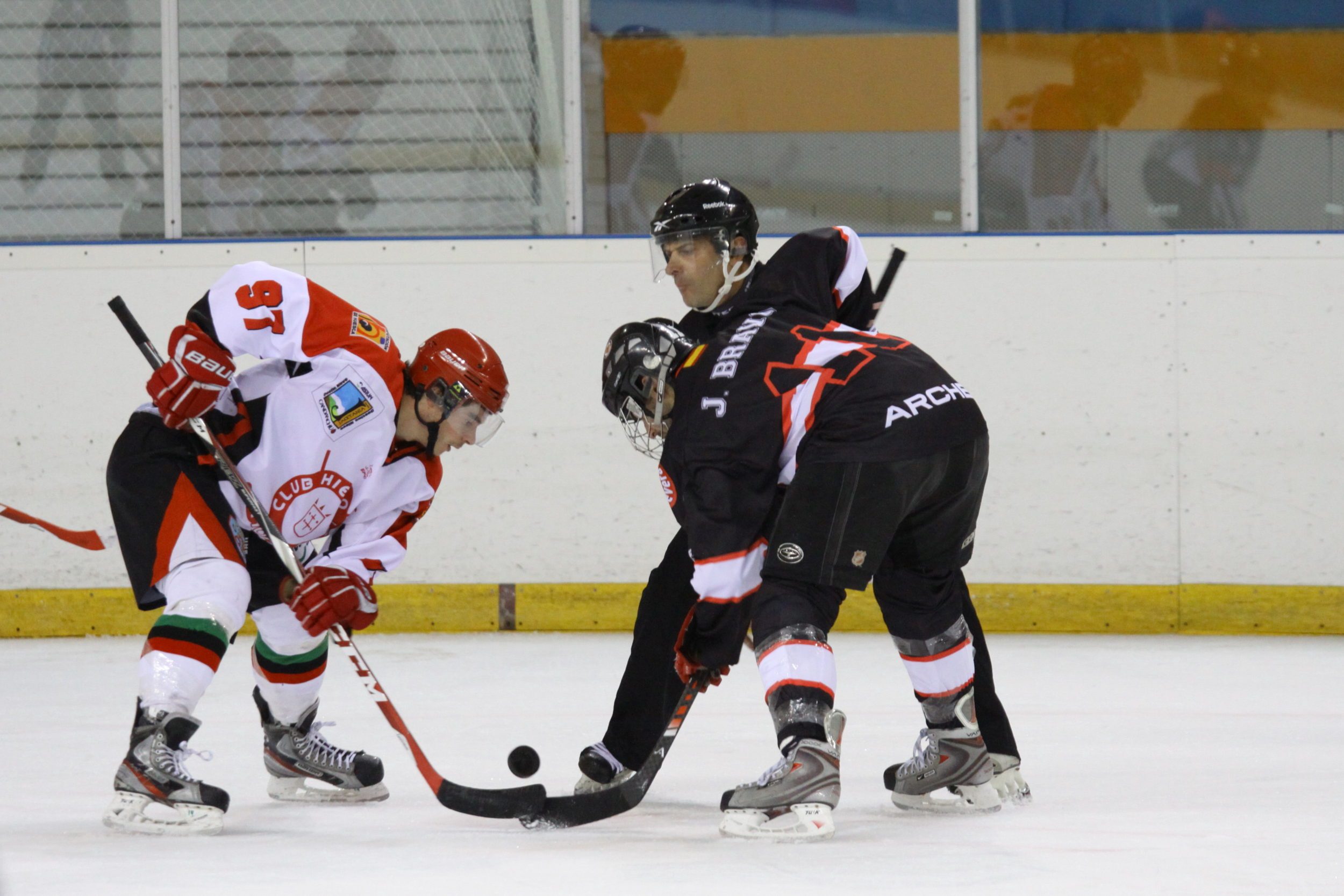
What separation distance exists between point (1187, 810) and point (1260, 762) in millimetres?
487

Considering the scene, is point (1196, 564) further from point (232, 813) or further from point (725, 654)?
point (232, 813)

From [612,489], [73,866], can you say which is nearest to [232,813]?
[73,866]

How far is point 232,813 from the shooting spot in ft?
8.29

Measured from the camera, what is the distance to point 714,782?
9.14 feet

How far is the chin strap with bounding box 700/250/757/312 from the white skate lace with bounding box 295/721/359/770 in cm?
96

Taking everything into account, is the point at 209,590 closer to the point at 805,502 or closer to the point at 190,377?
the point at 190,377

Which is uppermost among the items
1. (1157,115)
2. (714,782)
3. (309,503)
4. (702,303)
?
(1157,115)

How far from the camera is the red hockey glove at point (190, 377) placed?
247 cm

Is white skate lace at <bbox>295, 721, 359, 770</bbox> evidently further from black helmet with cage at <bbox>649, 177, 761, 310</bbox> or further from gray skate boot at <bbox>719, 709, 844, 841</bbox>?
black helmet with cage at <bbox>649, 177, 761, 310</bbox>

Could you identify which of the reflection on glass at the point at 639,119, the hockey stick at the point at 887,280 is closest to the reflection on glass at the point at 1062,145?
the reflection on glass at the point at 639,119

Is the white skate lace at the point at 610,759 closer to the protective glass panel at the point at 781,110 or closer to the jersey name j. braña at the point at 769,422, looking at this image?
the jersey name j. braña at the point at 769,422

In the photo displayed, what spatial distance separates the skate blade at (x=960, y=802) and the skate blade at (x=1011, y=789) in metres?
0.01

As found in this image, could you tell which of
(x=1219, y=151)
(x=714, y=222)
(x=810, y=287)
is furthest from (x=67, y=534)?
(x=1219, y=151)

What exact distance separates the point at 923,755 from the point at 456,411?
0.94 m
